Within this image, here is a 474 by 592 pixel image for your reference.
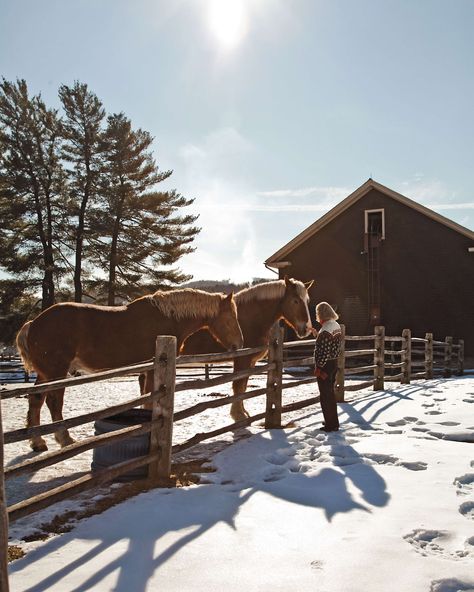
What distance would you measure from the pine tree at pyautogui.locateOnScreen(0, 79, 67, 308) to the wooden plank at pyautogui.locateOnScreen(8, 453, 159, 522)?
74.1 feet

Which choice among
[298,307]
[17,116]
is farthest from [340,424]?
[17,116]

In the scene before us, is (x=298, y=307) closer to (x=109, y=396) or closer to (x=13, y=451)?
(x=13, y=451)

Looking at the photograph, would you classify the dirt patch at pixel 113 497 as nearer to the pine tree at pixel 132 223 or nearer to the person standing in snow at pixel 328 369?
the person standing in snow at pixel 328 369

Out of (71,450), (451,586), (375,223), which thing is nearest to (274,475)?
(71,450)

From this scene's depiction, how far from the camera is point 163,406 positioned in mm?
4578

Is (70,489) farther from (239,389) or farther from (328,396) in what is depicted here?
(239,389)

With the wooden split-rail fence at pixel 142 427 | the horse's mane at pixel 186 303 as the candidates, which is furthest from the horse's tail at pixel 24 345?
the wooden split-rail fence at pixel 142 427

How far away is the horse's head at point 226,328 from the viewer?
23.1ft

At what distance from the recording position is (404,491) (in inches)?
152

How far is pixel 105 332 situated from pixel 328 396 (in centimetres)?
304

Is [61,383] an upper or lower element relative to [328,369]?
upper

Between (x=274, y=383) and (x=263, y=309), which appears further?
(x=263, y=309)

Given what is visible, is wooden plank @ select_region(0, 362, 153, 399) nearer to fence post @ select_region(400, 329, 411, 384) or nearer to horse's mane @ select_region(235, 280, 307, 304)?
horse's mane @ select_region(235, 280, 307, 304)

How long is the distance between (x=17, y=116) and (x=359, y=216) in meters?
18.6
